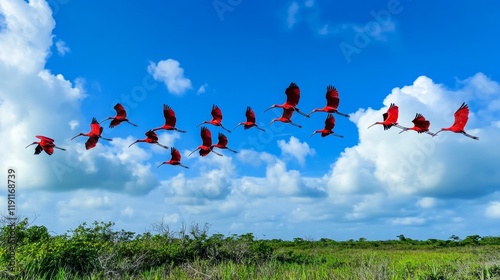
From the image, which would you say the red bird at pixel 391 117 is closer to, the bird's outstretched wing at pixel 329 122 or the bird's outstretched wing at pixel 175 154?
the bird's outstretched wing at pixel 329 122

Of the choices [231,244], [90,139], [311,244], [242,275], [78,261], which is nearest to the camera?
[90,139]

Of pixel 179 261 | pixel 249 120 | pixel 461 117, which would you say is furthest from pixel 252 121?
pixel 179 261

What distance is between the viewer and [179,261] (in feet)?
51.8

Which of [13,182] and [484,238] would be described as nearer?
[13,182]

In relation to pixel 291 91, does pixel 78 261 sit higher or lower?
lower

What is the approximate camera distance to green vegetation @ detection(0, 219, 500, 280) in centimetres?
1023

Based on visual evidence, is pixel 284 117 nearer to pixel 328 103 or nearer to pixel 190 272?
pixel 328 103

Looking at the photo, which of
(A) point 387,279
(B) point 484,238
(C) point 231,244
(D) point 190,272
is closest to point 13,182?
(D) point 190,272

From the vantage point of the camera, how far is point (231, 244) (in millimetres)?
16734

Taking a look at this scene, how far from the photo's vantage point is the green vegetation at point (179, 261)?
33.6 ft

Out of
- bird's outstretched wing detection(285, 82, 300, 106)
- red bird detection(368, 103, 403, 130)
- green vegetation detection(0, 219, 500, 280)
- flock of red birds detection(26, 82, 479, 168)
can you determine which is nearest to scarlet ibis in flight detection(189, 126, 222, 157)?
flock of red birds detection(26, 82, 479, 168)

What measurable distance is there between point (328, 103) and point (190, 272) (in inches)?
307

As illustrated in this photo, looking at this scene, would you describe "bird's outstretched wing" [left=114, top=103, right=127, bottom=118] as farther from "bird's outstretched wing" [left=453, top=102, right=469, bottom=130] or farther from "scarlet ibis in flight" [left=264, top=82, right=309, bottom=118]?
"bird's outstretched wing" [left=453, top=102, right=469, bottom=130]

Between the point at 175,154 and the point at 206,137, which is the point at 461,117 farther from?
the point at 175,154
